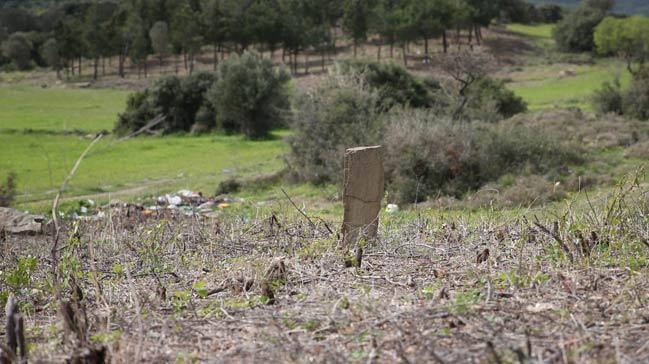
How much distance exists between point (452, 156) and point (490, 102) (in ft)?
38.2

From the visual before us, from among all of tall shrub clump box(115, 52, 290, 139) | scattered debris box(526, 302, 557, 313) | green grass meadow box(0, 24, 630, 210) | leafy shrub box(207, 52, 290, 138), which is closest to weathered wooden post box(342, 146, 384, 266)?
scattered debris box(526, 302, 557, 313)

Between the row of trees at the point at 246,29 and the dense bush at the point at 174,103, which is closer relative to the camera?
the dense bush at the point at 174,103

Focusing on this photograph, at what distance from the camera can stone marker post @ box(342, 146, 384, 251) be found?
7.16 metres

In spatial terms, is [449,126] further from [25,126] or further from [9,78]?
[9,78]

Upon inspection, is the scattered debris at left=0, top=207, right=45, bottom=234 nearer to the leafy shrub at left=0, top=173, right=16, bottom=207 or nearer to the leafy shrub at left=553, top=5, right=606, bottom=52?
the leafy shrub at left=0, top=173, right=16, bottom=207

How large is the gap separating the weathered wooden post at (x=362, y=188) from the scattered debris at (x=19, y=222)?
24.1ft

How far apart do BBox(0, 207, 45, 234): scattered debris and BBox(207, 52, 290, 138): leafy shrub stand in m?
25.8

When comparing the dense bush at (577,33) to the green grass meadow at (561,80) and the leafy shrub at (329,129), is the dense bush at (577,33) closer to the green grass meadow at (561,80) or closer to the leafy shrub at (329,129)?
the green grass meadow at (561,80)

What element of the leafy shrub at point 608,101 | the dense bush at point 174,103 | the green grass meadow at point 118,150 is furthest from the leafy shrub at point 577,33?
the dense bush at point 174,103

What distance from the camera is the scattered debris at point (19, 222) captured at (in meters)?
12.7

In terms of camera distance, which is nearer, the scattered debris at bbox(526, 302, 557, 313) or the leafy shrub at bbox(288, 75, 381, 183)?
the scattered debris at bbox(526, 302, 557, 313)

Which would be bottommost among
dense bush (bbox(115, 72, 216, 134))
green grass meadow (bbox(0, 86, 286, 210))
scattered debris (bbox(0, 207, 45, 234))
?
green grass meadow (bbox(0, 86, 286, 210))

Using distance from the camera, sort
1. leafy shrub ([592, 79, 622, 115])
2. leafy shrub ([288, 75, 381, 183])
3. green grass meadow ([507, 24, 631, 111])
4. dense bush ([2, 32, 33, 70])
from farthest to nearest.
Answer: dense bush ([2, 32, 33, 70]) < green grass meadow ([507, 24, 631, 111]) < leafy shrub ([592, 79, 622, 115]) < leafy shrub ([288, 75, 381, 183])

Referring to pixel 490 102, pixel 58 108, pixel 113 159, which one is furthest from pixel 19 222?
pixel 58 108
